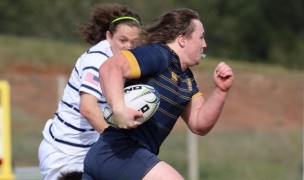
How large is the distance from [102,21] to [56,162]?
1.12 metres

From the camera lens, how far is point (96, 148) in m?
5.02

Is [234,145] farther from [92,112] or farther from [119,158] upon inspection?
[119,158]

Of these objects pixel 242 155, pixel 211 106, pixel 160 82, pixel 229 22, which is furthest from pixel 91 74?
pixel 229 22

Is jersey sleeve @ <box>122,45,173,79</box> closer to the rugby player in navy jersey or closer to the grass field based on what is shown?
the rugby player in navy jersey

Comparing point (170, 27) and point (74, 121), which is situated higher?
point (170, 27)

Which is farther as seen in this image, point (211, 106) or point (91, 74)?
point (91, 74)

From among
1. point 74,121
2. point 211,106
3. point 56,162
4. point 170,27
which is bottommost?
point 56,162

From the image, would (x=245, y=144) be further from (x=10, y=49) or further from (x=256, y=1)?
(x=256, y=1)

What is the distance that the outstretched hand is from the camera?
5.24 meters

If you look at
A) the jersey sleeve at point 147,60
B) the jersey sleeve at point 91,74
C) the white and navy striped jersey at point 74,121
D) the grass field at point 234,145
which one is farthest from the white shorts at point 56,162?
the grass field at point 234,145

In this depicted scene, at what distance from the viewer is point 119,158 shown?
4.94 m

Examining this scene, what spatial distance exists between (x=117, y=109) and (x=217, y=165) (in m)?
12.2

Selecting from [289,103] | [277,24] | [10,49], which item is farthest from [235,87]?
[277,24]

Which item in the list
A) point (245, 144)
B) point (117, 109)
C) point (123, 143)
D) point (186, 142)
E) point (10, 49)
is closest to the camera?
point (117, 109)
